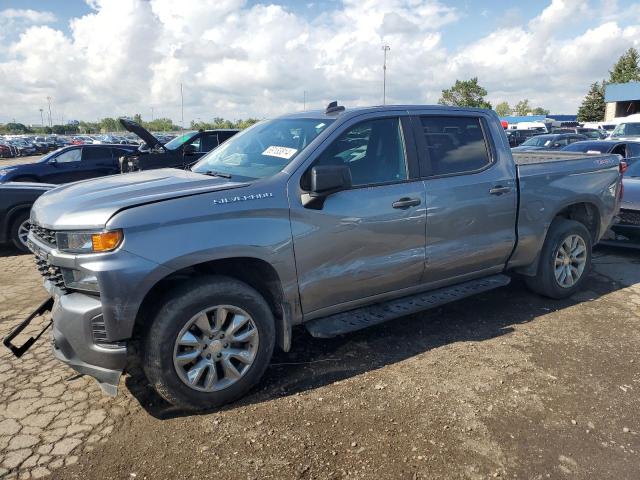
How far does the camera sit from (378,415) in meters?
3.20

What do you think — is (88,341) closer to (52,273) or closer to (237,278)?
(52,273)

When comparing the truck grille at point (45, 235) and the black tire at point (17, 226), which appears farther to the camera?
the black tire at point (17, 226)

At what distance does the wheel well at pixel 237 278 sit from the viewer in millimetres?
3125

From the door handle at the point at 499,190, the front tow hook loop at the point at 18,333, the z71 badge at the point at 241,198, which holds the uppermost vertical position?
the z71 badge at the point at 241,198

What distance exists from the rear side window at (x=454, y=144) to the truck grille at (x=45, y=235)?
2779 mm

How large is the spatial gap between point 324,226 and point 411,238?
0.81 meters

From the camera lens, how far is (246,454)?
2.84 meters

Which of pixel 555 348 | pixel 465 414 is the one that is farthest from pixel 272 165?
pixel 555 348

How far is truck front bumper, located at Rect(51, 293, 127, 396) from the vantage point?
2.91 m

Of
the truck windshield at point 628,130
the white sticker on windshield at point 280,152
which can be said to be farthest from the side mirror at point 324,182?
the truck windshield at point 628,130

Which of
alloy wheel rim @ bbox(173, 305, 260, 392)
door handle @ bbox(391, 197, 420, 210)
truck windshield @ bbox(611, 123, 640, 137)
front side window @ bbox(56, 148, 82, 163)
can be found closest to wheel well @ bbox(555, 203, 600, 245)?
door handle @ bbox(391, 197, 420, 210)

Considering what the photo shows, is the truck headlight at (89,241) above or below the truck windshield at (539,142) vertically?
below

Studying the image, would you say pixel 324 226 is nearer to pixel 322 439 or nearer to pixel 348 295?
pixel 348 295

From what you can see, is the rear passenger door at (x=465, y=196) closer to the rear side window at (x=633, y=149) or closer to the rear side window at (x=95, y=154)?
the rear side window at (x=633, y=149)
